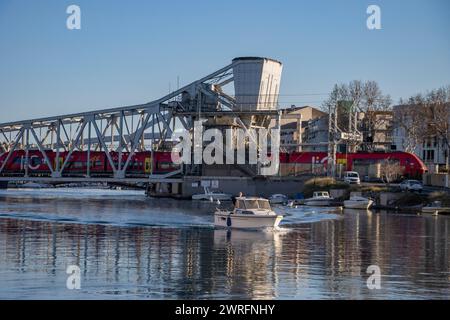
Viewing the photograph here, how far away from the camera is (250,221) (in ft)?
189

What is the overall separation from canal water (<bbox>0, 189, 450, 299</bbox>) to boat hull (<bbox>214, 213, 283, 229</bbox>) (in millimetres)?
695

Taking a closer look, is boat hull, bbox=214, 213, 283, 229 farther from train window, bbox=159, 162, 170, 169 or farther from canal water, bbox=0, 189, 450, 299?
train window, bbox=159, 162, 170, 169

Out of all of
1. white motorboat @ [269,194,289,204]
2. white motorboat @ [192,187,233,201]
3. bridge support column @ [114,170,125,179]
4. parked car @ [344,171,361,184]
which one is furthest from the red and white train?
white motorboat @ [269,194,289,204]

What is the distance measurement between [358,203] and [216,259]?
180 feet

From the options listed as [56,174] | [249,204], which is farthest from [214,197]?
[249,204]

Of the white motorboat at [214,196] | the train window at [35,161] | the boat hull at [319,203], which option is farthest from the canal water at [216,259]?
the train window at [35,161]

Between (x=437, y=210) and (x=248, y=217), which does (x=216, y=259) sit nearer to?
(x=248, y=217)

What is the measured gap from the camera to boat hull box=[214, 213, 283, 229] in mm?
57438

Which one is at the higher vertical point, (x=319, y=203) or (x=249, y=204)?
(x=249, y=204)

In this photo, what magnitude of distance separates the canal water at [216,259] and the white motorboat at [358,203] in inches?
920

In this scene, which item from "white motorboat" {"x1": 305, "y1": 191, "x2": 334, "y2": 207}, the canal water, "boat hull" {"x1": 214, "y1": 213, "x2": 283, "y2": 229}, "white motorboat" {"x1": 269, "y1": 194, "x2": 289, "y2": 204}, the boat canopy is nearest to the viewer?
the canal water

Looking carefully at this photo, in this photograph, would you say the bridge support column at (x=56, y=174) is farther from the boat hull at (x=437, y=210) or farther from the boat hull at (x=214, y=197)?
the boat hull at (x=437, y=210)

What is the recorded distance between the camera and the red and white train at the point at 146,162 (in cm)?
11738
